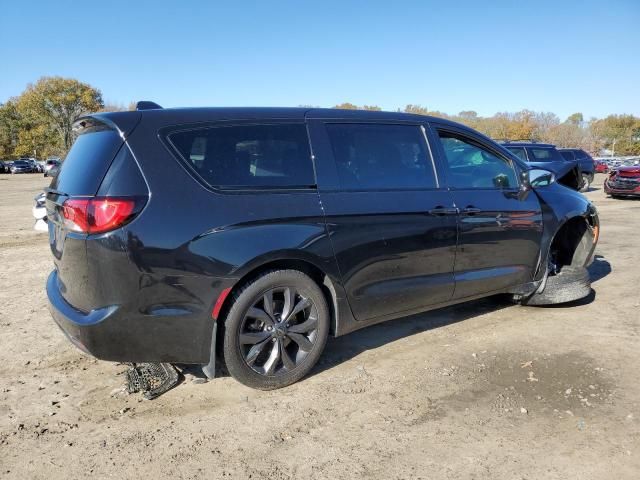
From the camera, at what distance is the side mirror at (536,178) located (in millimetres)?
4480

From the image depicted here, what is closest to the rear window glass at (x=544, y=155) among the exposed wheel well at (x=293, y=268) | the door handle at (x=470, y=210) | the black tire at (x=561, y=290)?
the black tire at (x=561, y=290)

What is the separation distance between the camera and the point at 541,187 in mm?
4660

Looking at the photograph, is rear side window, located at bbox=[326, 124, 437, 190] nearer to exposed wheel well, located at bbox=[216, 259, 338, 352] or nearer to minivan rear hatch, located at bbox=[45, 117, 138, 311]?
exposed wheel well, located at bbox=[216, 259, 338, 352]

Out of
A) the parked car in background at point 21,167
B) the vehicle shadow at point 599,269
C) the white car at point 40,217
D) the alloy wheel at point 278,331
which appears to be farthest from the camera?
the parked car in background at point 21,167

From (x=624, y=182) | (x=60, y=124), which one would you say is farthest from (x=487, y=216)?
(x=60, y=124)

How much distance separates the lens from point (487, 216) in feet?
13.4

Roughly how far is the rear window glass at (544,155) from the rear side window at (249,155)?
1453 centimetres

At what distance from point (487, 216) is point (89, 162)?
9.94 feet

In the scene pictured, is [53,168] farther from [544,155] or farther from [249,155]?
[544,155]

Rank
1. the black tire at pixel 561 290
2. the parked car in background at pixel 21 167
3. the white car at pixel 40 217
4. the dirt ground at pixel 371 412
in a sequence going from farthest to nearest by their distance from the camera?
the parked car in background at pixel 21 167, the black tire at pixel 561 290, the white car at pixel 40 217, the dirt ground at pixel 371 412

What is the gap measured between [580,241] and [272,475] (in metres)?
4.24

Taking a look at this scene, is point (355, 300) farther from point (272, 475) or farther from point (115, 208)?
point (115, 208)

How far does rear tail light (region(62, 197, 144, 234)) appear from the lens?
8.77 ft

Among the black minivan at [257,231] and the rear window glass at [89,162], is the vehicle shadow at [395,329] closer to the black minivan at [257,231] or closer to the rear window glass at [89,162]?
the black minivan at [257,231]
